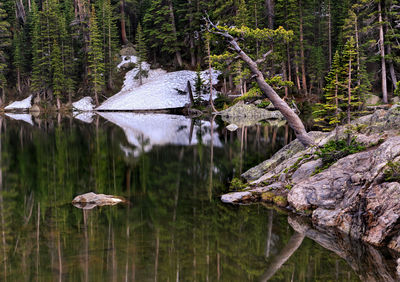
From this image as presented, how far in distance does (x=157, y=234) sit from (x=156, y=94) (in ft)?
141

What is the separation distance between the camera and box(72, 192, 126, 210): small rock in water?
32.6ft

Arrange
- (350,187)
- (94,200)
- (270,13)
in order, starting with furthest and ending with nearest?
(270,13), (94,200), (350,187)

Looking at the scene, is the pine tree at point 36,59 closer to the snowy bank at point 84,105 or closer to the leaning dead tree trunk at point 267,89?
the snowy bank at point 84,105

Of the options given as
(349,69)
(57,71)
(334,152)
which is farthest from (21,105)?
(334,152)

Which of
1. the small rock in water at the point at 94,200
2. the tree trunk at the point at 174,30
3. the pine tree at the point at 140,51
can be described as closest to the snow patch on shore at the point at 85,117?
the pine tree at the point at 140,51

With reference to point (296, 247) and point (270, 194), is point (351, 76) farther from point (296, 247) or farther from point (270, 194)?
point (296, 247)

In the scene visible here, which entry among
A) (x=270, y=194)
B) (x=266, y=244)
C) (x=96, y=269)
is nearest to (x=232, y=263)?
(x=266, y=244)

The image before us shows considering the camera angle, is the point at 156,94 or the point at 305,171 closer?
the point at 305,171

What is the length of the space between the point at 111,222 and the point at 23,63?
63.4 meters

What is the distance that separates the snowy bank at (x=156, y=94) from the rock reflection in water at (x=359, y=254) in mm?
39263

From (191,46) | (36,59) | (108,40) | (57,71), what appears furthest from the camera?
(108,40)

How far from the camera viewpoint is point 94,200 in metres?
10.2

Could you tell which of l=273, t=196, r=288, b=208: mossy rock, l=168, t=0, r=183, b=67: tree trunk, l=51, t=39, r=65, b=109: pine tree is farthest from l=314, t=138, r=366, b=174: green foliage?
l=51, t=39, r=65, b=109: pine tree

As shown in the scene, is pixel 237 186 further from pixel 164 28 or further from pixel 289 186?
pixel 164 28
